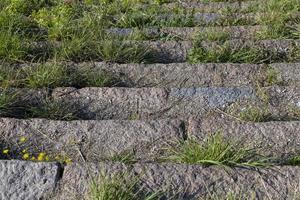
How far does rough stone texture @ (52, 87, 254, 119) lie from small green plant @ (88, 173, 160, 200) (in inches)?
33.5

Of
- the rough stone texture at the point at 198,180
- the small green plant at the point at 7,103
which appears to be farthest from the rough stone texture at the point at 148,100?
the rough stone texture at the point at 198,180

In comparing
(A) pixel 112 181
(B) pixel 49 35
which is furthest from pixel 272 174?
(B) pixel 49 35

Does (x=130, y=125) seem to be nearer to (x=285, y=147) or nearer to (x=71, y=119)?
(x=71, y=119)

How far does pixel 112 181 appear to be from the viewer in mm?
2098

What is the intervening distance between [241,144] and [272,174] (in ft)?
1.05

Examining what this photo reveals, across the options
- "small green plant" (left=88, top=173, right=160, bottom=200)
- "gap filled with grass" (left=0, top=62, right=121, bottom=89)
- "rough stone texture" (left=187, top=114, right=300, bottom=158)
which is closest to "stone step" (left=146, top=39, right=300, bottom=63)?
"gap filled with grass" (left=0, top=62, right=121, bottom=89)

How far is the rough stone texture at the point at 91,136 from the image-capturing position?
102 inches

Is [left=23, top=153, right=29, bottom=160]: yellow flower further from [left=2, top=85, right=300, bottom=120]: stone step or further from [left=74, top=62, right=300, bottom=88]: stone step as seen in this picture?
[left=74, top=62, right=300, bottom=88]: stone step

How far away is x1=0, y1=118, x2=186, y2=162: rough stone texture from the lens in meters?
2.58

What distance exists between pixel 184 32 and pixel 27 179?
2.40 metres

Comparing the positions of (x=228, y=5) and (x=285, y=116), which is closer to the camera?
(x=285, y=116)

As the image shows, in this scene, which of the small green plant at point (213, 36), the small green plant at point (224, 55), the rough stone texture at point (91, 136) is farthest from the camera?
the small green plant at point (213, 36)

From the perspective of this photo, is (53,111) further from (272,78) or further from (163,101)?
(272,78)

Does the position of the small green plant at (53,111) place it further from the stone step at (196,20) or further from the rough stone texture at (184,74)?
the stone step at (196,20)
